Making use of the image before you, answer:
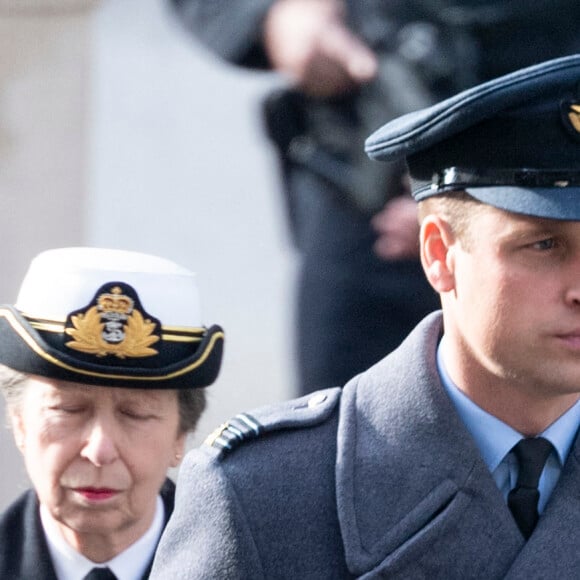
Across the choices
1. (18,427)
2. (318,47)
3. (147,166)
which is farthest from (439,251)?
(147,166)

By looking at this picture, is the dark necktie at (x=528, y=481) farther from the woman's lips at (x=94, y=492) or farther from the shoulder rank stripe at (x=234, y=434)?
the woman's lips at (x=94, y=492)

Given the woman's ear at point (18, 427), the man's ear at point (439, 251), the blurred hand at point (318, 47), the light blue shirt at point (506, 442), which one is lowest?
the woman's ear at point (18, 427)

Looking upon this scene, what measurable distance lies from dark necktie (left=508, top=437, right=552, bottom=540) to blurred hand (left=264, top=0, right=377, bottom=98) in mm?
2927

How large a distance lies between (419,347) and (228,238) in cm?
304

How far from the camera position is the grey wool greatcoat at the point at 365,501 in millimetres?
2857

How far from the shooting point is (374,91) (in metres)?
5.73

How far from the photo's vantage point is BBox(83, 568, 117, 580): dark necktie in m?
3.81

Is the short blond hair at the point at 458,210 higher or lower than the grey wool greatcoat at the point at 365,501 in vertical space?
higher

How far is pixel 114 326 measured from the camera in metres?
3.94

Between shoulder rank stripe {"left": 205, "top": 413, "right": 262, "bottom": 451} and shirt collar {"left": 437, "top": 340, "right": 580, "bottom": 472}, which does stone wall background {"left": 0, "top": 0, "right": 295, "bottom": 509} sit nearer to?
shoulder rank stripe {"left": 205, "top": 413, "right": 262, "bottom": 451}

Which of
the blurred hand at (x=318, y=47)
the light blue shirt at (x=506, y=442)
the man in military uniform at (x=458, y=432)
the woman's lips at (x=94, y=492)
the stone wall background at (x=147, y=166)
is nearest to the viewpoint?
the man in military uniform at (x=458, y=432)

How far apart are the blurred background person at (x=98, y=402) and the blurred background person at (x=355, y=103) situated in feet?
5.90

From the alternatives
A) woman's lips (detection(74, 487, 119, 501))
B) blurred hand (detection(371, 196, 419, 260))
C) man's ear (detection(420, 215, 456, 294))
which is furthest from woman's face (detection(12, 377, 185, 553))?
blurred hand (detection(371, 196, 419, 260))

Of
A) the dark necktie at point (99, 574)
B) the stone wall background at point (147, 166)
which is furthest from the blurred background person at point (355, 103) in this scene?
the dark necktie at point (99, 574)
